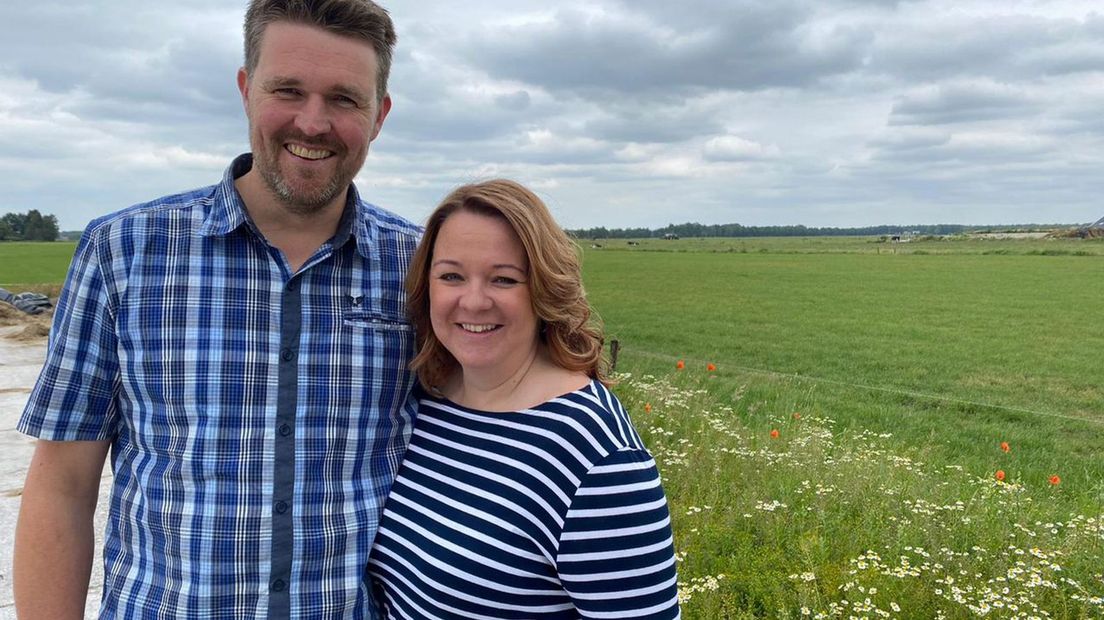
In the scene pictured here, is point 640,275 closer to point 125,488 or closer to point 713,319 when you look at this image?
point 713,319

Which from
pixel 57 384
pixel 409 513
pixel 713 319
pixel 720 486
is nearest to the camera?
pixel 57 384

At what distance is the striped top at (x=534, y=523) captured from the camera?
5.56ft

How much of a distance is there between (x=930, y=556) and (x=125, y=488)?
3.59 meters

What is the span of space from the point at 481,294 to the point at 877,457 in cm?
521

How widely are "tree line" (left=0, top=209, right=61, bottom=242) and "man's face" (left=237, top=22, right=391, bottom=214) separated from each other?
71.6 meters

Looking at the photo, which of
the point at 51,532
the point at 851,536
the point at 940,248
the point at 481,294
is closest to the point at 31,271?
the point at 851,536

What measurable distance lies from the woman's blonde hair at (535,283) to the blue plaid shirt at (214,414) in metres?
0.21

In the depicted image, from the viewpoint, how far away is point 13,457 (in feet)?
19.4

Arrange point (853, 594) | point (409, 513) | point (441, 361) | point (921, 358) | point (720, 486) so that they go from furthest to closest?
point (921, 358) → point (720, 486) → point (853, 594) → point (441, 361) → point (409, 513)

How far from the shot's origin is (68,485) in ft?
6.39

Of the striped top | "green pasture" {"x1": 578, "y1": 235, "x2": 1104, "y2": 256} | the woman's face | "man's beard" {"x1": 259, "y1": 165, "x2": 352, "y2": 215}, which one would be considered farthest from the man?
"green pasture" {"x1": 578, "y1": 235, "x2": 1104, "y2": 256}

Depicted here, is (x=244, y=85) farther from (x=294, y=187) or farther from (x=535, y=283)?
(x=535, y=283)

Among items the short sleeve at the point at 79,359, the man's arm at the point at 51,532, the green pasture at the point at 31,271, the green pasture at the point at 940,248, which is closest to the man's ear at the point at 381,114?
the short sleeve at the point at 79,359

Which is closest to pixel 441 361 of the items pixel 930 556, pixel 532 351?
pixel 532 351
